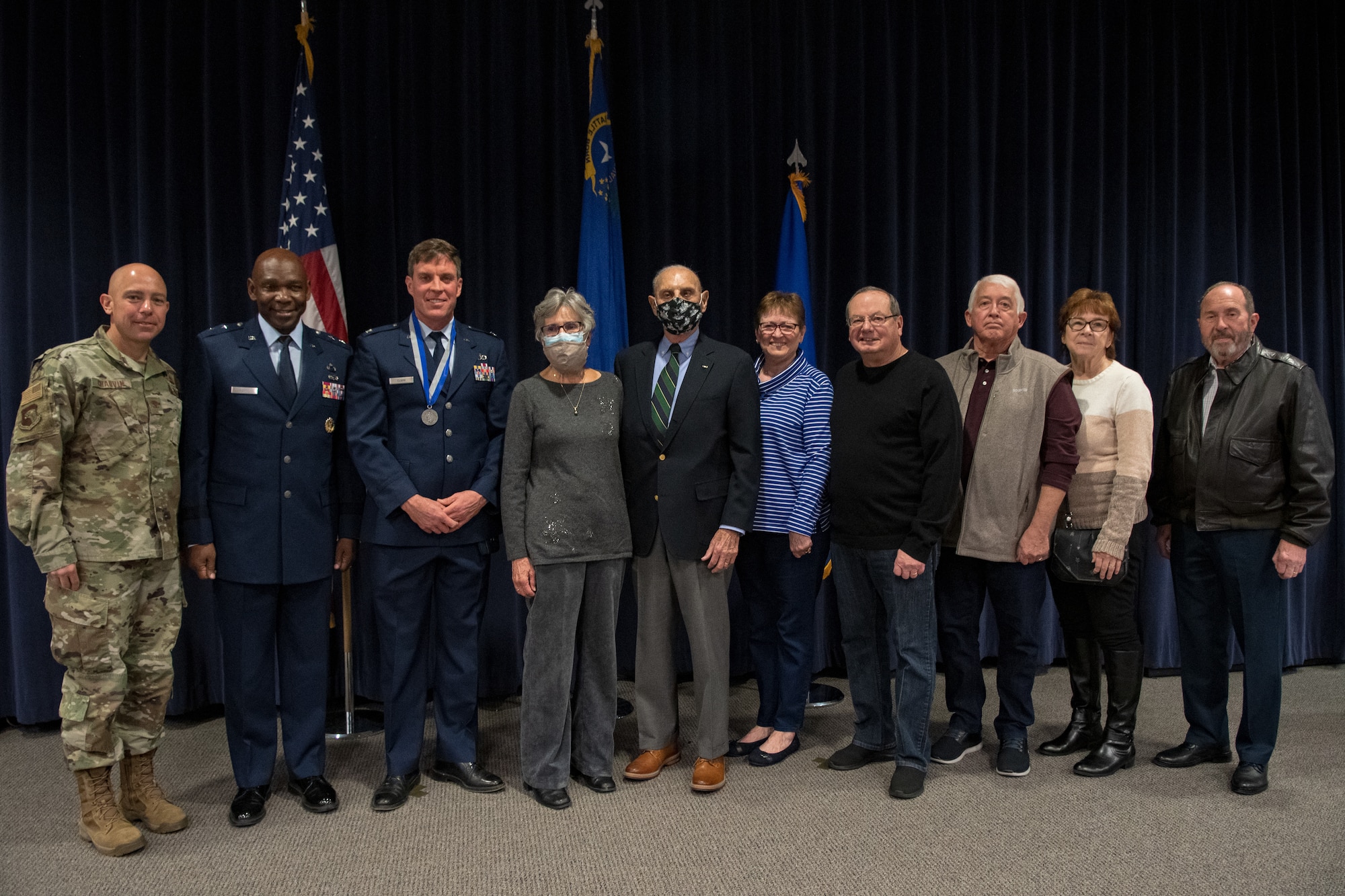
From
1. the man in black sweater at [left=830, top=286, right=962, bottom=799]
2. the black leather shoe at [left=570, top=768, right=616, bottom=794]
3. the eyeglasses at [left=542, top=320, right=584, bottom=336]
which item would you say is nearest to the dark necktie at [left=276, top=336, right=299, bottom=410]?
the eyeglasses at [left=542, top=320, right=584, bottom=336]

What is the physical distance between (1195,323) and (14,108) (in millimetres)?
5338

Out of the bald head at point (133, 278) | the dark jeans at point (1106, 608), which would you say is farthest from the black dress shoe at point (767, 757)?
the bald head at point (133, 278)

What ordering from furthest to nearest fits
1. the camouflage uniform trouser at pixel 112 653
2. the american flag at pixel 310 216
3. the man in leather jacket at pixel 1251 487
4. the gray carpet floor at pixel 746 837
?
the american flag at pixel 310 216, the man in leather jacket at pixel 1251 487, the camouflage uniform trouser at pixel 112 653, the gray carpet floor at pixel 746 837

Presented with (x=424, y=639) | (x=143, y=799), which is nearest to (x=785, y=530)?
(x=424, y=639)

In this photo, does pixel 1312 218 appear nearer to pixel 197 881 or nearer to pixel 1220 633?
pixel 1220 633

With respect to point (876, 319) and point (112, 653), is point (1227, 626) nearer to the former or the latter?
point (876, 319)

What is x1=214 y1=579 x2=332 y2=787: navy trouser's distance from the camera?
8.81 ft

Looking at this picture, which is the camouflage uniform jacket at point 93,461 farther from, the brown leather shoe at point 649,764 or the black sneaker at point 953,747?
→ the black sneaker at point 953,747

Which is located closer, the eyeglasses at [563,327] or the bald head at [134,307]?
the bald head at [134,307]

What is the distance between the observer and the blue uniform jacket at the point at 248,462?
262 cm

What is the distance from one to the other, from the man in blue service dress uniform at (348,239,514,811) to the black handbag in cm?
187

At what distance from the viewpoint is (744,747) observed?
319cm

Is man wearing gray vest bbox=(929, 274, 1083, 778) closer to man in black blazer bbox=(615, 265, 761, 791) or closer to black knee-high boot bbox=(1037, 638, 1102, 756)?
black knee-high boot bbox=(1037, 638, 1102, 756)

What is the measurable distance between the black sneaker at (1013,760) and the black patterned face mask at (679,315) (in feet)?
5.84
